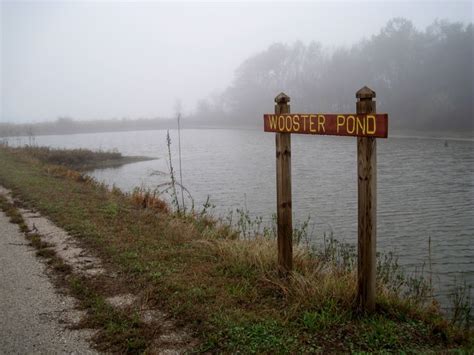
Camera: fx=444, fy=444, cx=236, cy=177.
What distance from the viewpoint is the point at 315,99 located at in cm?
7412

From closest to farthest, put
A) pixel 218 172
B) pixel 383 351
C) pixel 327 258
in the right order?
pixel 383 351, pixel 327 258, pixel 218 172

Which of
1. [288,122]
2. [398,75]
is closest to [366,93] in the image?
[288,122]

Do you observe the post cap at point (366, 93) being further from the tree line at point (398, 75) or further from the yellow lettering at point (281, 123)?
the tree line at point (398, 75)

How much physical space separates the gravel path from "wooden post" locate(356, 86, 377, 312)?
2829mm

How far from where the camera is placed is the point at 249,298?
17.3ft

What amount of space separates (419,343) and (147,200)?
8.48 meters

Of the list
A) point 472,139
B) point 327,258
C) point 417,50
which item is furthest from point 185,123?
point 327,258

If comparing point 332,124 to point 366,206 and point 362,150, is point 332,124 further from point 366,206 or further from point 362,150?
point 366,206

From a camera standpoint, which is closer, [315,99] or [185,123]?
[315,99]

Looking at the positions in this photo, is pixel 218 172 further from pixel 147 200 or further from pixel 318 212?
pixel 147 200

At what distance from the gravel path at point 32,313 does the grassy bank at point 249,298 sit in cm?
30

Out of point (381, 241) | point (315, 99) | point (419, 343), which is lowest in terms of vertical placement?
point (381, 241)

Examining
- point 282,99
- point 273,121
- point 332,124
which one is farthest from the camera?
point 273,121

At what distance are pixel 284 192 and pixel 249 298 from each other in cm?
137
